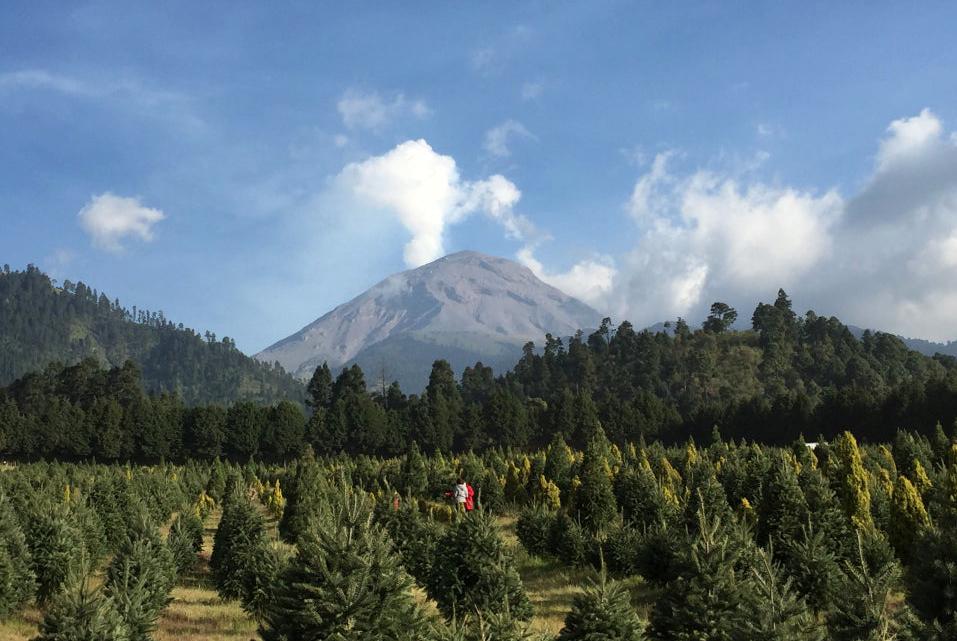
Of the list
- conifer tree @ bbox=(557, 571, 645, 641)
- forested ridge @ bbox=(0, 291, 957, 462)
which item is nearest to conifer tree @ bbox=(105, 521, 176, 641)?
conifer tree @ bbox=(557, 571, 645, 641)

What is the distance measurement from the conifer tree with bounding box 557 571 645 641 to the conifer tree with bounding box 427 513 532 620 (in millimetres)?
4159

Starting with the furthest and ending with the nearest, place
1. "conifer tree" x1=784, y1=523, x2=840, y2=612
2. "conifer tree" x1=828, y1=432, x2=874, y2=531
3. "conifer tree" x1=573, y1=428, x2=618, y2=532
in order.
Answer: "conifer tree" x1=573, y1=428, x2=618, y2=532 → "conifer tree" x1=828, y1=432, x2=874, y2=531 → "conifer tree" x1=784, y1=523, x2=840, y2=612

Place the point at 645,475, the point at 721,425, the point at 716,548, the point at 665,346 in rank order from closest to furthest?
the point at 716,548, the point at 645,475, the point at 721,425, the point at 665,346

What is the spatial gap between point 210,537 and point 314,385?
242 ft

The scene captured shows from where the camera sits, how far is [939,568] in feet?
38.7

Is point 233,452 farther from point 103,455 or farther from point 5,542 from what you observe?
point 5,542

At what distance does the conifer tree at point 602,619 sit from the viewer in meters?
11.0

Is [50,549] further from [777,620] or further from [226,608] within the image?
[777,620]

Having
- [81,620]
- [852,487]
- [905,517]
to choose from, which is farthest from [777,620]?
[852,487]

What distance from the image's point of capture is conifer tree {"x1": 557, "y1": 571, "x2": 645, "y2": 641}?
434 inches

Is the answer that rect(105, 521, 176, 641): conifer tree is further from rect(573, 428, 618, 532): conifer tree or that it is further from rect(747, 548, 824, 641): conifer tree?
rect(573, 428, 618, 532): conifer tree

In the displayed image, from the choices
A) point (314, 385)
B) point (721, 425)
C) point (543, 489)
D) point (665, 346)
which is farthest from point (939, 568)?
point (665, 346)

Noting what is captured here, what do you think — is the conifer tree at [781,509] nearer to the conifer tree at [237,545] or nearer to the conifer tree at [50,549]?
the conifer tree at [237,545]

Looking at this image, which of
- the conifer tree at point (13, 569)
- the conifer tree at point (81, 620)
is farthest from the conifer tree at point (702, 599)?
the conifer tree at point (13, 569)
